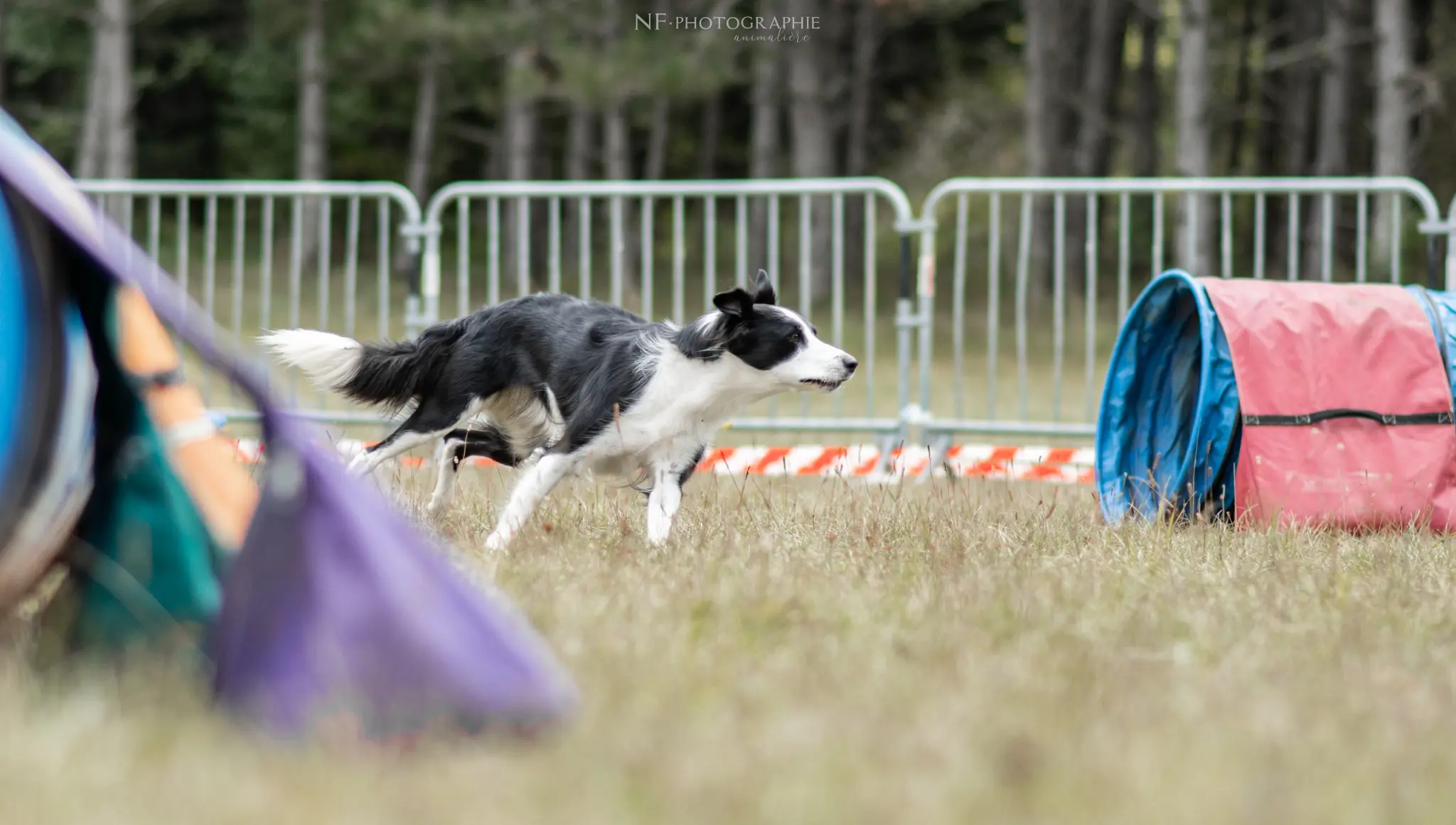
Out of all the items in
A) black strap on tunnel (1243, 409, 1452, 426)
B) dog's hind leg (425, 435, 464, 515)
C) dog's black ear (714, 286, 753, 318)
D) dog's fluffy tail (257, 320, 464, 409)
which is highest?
dog's black ear (714, 286, 753, 318)

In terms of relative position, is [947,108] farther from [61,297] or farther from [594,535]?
[61,297]

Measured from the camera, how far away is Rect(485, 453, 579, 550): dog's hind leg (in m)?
5.07

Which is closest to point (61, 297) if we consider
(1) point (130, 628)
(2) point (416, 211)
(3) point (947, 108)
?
(1) point (130, 628)

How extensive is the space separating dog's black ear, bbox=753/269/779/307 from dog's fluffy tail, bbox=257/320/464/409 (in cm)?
115

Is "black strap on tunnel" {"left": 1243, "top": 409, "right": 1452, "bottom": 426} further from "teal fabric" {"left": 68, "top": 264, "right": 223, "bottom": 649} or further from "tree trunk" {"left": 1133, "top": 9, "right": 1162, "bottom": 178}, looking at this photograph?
"tree trunk" {"left": 1133, "top": 9, "right": 1162, "bottom": 178}

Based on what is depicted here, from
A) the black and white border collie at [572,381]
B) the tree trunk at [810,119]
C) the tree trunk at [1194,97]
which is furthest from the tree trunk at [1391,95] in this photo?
the black and white border collie at [572,381]

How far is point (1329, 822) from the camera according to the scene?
220 cm

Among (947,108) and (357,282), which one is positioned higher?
(947,108)

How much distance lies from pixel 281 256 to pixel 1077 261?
47.5 feet

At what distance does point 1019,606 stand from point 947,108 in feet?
92.7

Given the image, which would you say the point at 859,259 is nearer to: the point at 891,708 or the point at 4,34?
the point at 4,34

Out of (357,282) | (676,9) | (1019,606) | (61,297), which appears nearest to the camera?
(61,297)

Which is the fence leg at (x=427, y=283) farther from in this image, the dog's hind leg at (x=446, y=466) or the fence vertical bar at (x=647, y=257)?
the dog's hind leg at (x=446, y=466)

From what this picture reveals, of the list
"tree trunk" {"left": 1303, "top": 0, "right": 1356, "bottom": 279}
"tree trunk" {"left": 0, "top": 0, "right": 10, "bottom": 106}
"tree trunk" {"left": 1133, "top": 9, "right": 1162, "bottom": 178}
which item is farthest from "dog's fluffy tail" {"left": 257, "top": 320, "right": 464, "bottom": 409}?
"tree trunk" {"left": 0, "top": 0, "right": 10, "bottom": 106}
